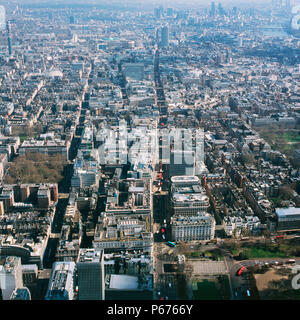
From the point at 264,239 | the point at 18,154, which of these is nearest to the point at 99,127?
the point at 18,154

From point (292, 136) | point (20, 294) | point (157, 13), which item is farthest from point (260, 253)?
point (157, 13)

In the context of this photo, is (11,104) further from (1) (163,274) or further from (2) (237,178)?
(1) (163,274)

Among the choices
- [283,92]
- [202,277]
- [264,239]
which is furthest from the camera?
[283,92]

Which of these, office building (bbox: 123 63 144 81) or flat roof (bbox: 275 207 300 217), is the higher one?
office building (bbox: 123 63 144 81)

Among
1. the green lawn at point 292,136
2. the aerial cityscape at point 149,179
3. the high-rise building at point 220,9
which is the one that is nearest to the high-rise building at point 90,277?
the aerial cityscape at point 149,179

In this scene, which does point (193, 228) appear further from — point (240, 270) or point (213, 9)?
point (213, 9)

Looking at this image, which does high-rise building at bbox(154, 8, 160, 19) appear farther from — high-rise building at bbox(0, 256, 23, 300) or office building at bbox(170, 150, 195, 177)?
high-rise building at bbox(0, 256, 23, 300)

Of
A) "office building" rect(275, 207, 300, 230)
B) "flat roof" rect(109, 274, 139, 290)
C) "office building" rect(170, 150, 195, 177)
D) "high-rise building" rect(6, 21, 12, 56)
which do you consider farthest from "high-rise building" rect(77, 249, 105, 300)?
"high-rise building" rect(6, 21, 12, 56)
